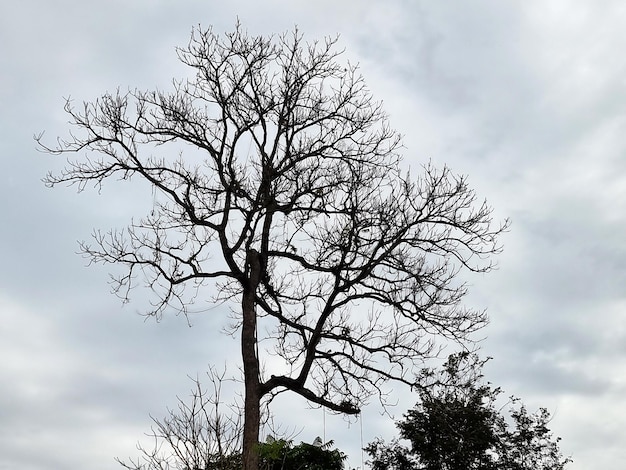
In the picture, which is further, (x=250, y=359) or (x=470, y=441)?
(x=470, y=441)

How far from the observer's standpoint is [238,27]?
10500 mm

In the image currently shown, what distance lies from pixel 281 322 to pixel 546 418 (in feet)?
57.2

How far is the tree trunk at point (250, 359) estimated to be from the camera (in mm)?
9141

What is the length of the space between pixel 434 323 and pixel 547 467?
16533 millimetres

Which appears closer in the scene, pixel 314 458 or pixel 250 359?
pixel 250 359

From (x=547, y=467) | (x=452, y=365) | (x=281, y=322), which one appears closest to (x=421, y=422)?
(x=452, y=365)

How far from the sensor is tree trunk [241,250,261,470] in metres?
9.14

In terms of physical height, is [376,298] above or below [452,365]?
below

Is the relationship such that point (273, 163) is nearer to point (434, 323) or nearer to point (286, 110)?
point (286, 110)

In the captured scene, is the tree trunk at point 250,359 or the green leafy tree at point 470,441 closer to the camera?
the tree trunk at point 250,359

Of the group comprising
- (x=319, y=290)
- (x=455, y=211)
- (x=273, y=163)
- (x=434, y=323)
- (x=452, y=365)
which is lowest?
(x=434, y=323)

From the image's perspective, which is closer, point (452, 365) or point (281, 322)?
point (281, 322)

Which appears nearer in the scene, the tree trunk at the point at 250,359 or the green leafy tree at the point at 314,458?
the tree trunk at the point at 250,359

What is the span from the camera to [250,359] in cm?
971
